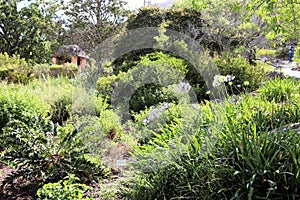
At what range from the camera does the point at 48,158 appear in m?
2.86

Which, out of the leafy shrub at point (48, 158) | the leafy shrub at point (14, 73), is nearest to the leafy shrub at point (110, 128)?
the leafy shrub at point (48, 158)

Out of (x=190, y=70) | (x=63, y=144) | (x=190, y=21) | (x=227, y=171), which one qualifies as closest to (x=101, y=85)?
(x=190, y=70)

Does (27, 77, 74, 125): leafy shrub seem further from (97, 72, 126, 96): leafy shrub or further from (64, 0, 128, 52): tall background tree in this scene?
(64, 0, 128, 52): tall background tree

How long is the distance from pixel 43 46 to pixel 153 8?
1009cm

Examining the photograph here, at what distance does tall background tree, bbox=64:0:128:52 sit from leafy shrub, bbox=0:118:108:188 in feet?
32.4

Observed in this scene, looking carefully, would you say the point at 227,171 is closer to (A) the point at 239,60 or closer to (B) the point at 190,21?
(A) the point at 239,60

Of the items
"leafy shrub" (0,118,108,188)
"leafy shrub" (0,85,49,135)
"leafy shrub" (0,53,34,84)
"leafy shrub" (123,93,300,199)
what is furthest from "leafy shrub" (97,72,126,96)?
"leafy shrub" (123,93,300,199)

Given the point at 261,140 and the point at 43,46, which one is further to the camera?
the point at 43,46

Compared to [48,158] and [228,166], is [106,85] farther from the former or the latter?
[228,166]

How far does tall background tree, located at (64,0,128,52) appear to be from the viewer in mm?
12516

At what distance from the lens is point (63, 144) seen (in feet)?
10.0

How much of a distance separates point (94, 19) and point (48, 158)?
10.7m

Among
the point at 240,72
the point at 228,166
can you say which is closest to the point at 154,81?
the point at 240,72

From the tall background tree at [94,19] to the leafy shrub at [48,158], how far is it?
32.4ft
